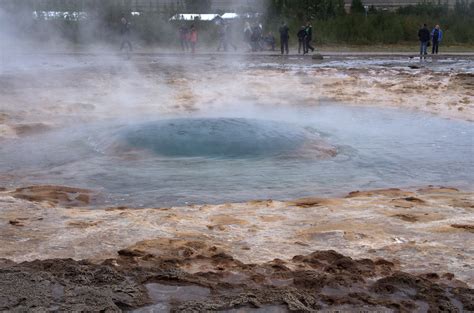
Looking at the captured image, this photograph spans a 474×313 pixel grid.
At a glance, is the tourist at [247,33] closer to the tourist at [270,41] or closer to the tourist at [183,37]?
the tourist at [270,41]

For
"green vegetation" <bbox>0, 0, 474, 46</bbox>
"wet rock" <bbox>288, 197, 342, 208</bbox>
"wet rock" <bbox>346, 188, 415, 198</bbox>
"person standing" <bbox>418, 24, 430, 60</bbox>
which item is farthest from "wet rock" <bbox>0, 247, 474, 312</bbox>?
A: "person standing" <bbox>418, 24, 430, 60</bbox>

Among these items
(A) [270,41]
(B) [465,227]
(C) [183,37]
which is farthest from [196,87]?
(A) [270,41]

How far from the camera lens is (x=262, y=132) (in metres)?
6.47

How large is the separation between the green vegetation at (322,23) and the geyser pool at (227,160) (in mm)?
6920

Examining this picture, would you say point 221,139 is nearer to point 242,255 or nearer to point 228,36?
point 242,255

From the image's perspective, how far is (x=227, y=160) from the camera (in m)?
5.93

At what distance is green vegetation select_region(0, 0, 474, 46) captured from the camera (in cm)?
1414

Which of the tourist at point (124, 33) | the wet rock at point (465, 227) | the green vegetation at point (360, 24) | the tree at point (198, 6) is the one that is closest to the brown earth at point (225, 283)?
the wet rock at point (465, 227)

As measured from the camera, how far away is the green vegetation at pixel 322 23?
14.1m

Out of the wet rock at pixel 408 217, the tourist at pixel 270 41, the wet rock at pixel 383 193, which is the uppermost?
the tourist at pixel 270 41

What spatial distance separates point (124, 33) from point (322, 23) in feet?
35.0

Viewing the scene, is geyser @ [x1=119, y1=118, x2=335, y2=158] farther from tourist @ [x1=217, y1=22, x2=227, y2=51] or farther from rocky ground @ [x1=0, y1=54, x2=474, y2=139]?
tourist @ [x1=217, y1=22, x2=227, y2=51]

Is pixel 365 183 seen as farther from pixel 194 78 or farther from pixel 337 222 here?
pixel 194 78

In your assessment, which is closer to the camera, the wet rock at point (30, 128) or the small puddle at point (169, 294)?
the small puddle at point (169, 294)
